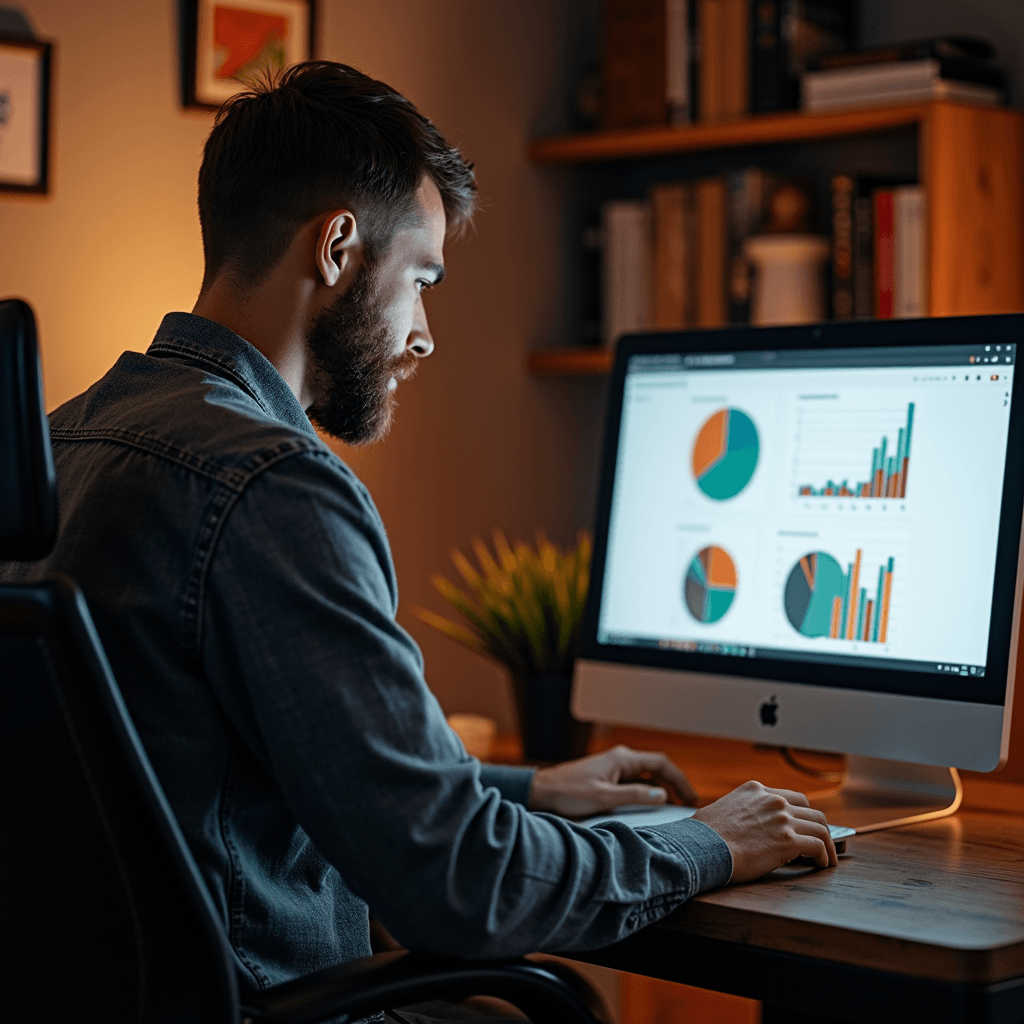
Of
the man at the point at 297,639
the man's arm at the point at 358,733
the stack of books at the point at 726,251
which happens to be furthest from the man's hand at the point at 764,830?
the stack of books at the point at 726,251

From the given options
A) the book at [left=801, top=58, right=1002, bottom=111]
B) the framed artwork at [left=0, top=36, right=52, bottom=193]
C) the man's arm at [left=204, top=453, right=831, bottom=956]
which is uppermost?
the book at [left=801, top=58, right=1002, bottom=111]

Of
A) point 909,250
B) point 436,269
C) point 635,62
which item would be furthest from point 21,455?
point 635,62

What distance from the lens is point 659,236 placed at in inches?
104

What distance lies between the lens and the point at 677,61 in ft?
8.43

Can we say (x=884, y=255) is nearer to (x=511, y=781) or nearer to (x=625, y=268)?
(x=625, y=268)

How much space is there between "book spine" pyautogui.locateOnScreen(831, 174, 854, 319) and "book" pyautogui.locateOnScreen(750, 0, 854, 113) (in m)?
0.19

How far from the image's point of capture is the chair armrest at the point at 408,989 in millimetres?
886

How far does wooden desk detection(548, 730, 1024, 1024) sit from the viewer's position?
0.94 m

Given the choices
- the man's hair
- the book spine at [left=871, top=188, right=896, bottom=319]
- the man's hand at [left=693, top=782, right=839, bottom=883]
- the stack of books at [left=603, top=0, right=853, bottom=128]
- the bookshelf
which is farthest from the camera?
the stack of books at [left=603, top=0, right=853, bottom=128]

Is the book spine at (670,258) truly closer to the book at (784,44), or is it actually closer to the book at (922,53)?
the book at (784,44)

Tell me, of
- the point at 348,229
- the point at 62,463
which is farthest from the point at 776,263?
the point at 62,463

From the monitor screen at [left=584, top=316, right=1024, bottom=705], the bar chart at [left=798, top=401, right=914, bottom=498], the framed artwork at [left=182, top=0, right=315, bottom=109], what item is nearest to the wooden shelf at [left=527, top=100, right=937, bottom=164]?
the framed artwork at [left=182, top=0, right=315, bottom=109]

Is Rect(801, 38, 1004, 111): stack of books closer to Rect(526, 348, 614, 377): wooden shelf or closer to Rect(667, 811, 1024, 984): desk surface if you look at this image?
Rect(526, 348, 614, 377): wooden shelf

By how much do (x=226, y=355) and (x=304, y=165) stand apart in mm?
183
